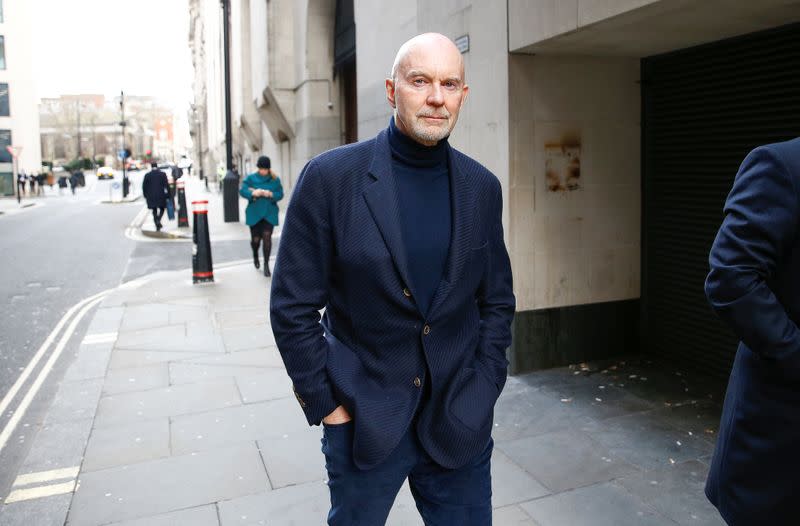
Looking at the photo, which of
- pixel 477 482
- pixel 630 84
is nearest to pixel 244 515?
pixel 477 482

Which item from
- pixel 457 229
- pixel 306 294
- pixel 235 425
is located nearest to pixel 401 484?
pixel 306 294

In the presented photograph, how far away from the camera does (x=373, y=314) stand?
222 centimetres

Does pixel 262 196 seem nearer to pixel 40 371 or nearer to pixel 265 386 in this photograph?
pixel 40 371

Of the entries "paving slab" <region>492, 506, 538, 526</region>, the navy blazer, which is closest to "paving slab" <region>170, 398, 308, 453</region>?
"paving slab" <region>492, 506, 538, 526</region>

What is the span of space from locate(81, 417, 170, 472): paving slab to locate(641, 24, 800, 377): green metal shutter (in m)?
4.04

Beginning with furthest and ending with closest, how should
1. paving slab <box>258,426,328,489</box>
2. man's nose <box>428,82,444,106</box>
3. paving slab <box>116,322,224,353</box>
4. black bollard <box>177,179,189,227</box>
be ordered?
1. black bollard <box>177,179,189,227</box>
2. paving slab <box>116,322,224,353</box>
3. paving slab <box>258,426,328,489</box>
4. man's nose <box>428,82,444,106</box>

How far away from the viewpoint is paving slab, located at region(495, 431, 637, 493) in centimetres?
401

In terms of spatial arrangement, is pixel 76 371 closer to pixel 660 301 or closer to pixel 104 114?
pixel 660 301

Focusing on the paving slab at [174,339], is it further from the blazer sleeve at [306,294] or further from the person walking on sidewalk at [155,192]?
the person walking on sidewalk at [155,192]

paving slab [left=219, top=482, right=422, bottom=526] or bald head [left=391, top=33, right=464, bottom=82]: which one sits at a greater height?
bald head [left=391, top=33, right=464, bottom=82]

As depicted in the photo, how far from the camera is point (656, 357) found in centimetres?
625

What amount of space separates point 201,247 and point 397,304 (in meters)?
8.92

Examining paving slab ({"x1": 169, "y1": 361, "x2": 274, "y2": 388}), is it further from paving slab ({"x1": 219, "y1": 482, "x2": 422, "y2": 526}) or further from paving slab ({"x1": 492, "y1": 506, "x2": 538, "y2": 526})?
paving slab ({"x1": 492, "y1": 506, "x2": 538, "y2": 526})

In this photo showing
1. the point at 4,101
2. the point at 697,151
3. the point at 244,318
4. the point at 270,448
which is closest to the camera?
the point at 270,448
